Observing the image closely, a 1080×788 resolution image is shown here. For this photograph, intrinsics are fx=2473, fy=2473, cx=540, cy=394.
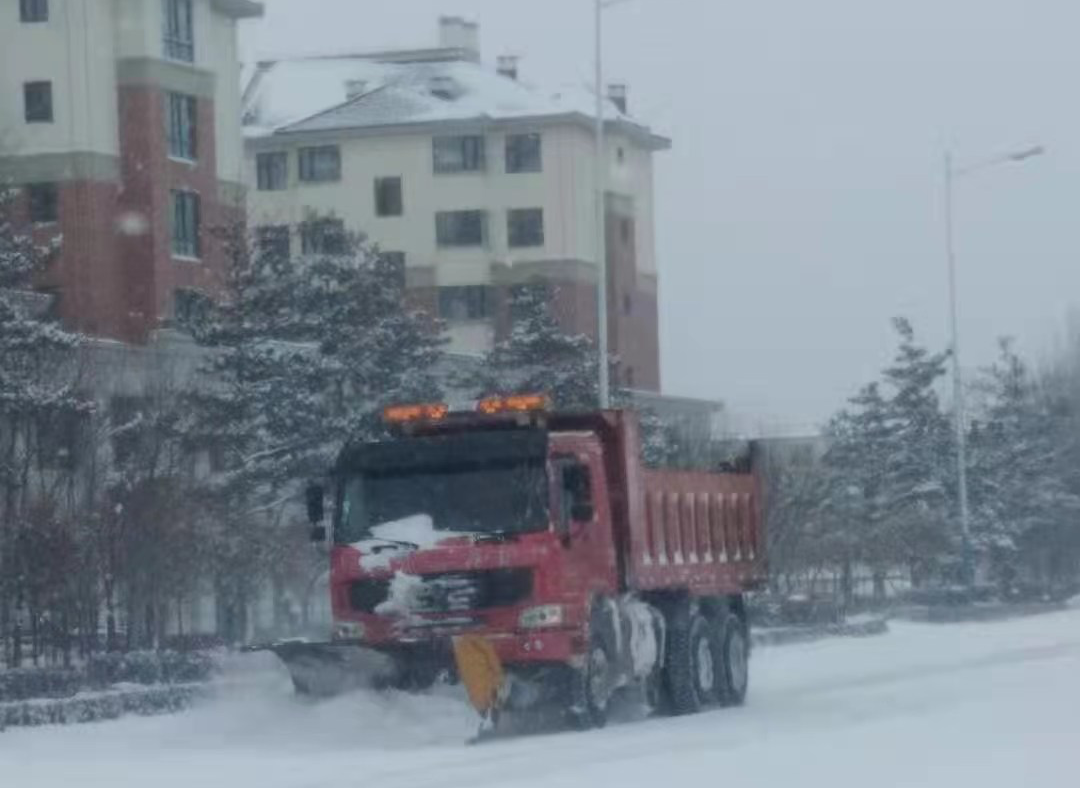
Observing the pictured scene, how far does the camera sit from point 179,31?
58.1 m

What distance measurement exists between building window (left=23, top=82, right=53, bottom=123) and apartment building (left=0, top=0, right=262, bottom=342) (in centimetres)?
2

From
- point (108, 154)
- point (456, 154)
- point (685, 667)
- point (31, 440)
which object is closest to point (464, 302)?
point (456, 154)

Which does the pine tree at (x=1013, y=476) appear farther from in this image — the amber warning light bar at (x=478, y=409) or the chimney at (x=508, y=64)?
the amber warning light bar at (x=478, y=409)

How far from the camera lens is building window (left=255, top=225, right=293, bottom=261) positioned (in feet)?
140

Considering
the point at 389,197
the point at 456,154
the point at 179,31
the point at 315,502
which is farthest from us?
the point at 456,154

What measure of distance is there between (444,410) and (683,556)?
4.11 meters

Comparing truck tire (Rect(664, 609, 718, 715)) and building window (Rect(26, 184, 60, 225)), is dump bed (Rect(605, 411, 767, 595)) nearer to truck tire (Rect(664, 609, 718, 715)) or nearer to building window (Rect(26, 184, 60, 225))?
truck tire (Rect(664, 609, 718, 715))

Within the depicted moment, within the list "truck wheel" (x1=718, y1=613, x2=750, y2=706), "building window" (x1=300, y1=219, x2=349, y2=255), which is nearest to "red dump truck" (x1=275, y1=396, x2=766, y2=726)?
"truck wheel" (x1=718, y1=613, x2=750, y2=706)

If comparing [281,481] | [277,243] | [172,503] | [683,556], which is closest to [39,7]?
[277,243]

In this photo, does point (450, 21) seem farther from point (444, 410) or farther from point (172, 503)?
Answer: point (444, 410)

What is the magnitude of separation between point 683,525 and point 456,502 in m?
4.65

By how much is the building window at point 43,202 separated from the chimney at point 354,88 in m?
28.5

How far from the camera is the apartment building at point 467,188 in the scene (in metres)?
79.7

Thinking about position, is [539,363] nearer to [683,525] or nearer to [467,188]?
[683,525]
